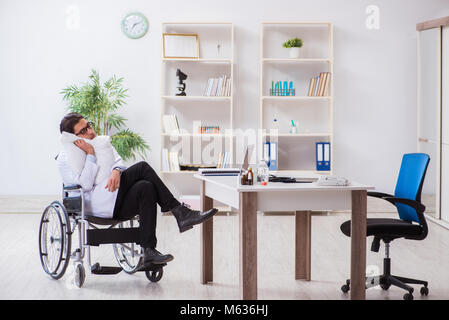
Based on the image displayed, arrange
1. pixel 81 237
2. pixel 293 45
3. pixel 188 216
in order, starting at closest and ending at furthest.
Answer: pixel 188 216, pixel 81 237, pixel 293 45

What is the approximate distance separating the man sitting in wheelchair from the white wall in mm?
2988

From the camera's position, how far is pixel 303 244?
13.9ft

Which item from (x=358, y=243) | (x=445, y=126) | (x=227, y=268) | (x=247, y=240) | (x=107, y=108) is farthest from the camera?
(x=107, y=108)

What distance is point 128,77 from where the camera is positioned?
7070mm

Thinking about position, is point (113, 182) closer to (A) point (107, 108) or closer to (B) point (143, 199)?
(B) point (143, 199)

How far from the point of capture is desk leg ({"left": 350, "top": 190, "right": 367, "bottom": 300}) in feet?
11.4

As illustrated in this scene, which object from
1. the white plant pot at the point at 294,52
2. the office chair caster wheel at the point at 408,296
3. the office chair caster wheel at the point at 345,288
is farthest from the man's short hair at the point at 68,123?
the white plant pot at the point at 294,52

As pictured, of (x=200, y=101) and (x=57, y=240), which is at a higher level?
(x=200, y=101)

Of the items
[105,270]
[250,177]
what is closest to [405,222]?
[250,177]

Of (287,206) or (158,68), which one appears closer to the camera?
(287,206)

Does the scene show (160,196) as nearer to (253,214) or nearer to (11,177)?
(253,214)

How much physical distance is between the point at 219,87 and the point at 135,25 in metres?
1.20

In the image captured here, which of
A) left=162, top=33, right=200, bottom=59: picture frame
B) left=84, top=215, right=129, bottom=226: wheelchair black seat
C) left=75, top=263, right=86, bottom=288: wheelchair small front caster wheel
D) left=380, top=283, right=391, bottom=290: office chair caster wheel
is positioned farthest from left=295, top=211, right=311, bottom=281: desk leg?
left=162, top=33, right=200, bottom=59: picture frame

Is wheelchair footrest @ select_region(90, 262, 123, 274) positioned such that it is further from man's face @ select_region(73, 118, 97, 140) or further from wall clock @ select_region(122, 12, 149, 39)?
wall clock @ select_region(122, 12, 149, 39)
